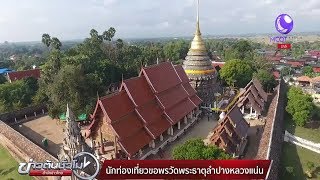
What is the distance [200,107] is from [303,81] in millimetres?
37939

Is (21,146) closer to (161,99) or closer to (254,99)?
(161,99)

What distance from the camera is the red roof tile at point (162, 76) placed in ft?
97.0

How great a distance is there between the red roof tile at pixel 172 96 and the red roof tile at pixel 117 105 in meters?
4.55

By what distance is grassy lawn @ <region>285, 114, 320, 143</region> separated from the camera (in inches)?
1272

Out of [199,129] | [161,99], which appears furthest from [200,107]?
[161,99]

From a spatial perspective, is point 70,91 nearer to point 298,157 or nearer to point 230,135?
point 230,135

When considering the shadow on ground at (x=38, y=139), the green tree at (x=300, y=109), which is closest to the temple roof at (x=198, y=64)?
the green tree at (x=300, y=109)

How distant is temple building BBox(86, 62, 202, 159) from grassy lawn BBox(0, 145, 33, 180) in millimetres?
6996

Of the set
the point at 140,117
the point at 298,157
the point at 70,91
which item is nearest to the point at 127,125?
the point at 140,117

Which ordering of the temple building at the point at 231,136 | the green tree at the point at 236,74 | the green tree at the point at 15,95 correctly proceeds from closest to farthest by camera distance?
the temple building at the point at 231,136
the green tree at the point at 15,95
the green tree at the point at 236,74

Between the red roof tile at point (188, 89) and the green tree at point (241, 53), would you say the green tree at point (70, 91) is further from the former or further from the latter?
the green tree at point (241, 53)

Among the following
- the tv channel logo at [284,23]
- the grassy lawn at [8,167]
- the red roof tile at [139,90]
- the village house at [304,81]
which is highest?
the tv channel logo at [284,23]

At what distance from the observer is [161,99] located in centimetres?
2941

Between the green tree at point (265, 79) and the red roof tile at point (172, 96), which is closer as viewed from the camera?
the red roof tile at point (172, 96)
